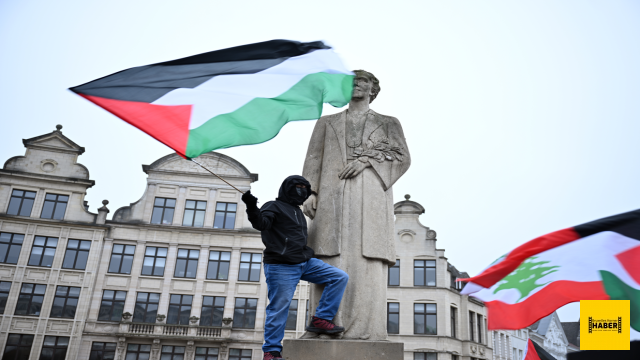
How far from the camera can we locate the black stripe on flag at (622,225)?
4.04 metres

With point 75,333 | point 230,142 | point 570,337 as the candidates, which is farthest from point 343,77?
point 570,337

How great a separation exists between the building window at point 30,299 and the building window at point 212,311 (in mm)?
9314

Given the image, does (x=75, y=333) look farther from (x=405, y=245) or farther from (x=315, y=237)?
(x=315, y=237)

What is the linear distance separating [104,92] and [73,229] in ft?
104

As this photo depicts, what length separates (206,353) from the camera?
32562 mm

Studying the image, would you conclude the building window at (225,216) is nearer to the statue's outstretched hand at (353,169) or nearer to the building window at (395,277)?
the building window at (395,277)

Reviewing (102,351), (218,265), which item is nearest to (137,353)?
(102,351)

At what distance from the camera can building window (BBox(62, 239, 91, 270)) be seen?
3262 centimetres

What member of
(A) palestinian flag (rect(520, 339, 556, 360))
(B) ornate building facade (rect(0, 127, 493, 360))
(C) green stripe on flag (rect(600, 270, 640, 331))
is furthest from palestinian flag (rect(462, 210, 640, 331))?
(B) ornate building facade (rect(0, 127, 493, 360))

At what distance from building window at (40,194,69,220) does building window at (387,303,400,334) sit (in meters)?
21.7

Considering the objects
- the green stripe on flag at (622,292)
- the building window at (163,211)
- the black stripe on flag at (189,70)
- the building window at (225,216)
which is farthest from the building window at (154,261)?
the green stripe on flag at (622,292)

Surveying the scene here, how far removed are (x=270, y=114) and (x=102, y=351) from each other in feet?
102

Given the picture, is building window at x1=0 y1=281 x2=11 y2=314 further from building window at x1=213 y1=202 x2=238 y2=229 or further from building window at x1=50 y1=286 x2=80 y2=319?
building window at x1=213 y1=202 x2=238 y2=229

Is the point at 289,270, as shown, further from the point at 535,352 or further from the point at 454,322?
the point at 454,322
